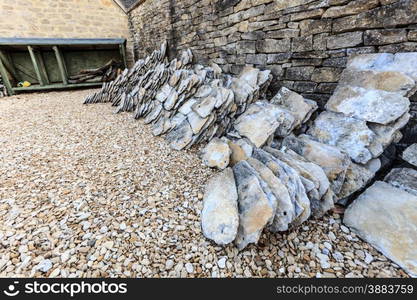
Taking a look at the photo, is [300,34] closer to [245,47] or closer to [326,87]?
[326,87]

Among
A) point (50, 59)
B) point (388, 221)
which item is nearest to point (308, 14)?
point (388, 221)

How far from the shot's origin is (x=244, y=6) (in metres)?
2.84

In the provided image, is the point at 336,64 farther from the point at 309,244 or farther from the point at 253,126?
the point at 309,244

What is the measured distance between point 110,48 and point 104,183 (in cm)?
680

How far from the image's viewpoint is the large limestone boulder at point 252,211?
118 cm

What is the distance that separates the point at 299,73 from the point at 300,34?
44cm

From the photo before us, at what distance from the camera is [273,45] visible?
8.51 feet

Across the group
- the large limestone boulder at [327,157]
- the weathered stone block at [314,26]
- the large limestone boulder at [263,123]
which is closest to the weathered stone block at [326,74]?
the weathered stone block at [314,26]

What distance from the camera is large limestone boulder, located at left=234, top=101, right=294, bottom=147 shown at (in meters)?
2.03

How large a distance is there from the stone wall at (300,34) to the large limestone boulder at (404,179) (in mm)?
1075

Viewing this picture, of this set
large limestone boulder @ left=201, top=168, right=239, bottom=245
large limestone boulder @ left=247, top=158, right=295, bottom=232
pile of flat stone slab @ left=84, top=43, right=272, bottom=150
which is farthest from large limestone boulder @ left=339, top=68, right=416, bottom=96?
large limestone boulder @ left=201, top=168, right=239, bottom=245

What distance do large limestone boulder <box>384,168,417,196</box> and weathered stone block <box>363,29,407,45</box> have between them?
1.18 meters

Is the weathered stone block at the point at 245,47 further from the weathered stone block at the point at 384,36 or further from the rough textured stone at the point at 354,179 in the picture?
the rough textured stone at the point at 354,179

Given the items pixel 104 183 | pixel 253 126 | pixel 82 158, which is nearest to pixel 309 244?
pixel 253 126
